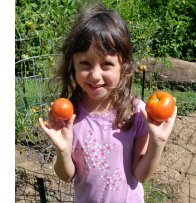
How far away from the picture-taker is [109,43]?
4.48 feet

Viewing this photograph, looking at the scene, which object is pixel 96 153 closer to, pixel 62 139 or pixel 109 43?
pixel 62 139

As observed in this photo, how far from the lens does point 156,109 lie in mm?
1313

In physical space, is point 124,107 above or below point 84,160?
above

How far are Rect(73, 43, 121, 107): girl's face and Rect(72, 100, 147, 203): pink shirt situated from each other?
132mm

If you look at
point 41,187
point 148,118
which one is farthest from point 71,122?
point 41,187

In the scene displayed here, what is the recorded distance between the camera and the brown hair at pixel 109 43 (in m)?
1.37

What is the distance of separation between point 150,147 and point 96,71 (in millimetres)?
323

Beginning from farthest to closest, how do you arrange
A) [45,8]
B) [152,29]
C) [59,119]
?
[152,29], [45,8], [59,119]

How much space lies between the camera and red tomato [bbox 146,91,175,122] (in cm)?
131

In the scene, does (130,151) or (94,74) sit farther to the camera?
(130,151)

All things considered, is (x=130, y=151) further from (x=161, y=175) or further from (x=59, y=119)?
(x=161, y=175)

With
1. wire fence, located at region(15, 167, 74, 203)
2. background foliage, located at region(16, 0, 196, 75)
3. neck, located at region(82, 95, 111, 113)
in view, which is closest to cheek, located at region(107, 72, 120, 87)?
neck, located at region(82, 95, 111, 113)
